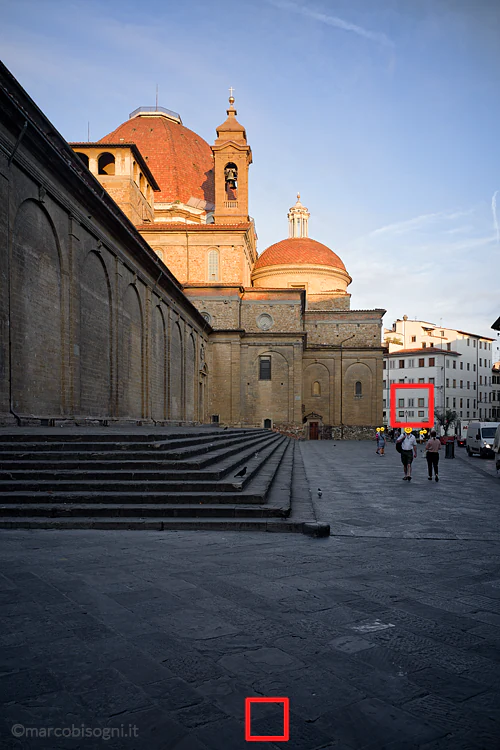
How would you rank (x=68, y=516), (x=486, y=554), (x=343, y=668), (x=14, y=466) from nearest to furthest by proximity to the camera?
(x=343, y=668) < (x=486, y=554) < (x=68, y=516) < (x=14, y=466)

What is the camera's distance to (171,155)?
45812mm

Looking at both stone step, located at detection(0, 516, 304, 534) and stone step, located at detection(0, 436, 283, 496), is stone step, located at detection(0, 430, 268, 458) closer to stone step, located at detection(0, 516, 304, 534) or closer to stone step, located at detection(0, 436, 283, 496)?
stone step, located at detection(0, 436, 283, 496)

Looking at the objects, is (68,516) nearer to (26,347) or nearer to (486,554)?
(486,554)

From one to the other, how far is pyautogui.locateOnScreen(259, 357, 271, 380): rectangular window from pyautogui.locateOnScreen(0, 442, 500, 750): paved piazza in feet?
120

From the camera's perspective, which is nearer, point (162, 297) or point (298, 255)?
point (162, 297)

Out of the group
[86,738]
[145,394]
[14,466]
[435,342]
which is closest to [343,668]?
[86,738]

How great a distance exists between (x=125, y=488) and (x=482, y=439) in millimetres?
22436

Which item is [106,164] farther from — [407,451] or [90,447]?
[90,447]

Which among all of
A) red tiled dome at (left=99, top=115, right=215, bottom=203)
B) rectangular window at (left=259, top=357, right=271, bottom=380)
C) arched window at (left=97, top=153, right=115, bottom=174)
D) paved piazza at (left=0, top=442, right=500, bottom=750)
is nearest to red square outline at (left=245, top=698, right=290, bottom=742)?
paved piazza at (left=0, top=442, right=500, bottom=750)

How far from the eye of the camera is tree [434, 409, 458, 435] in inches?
2590

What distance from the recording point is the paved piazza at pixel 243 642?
8.23 feet

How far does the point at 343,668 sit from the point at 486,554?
359cm

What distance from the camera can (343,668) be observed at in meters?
3.08

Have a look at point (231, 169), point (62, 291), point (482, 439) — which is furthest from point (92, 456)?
point (231, 169)
